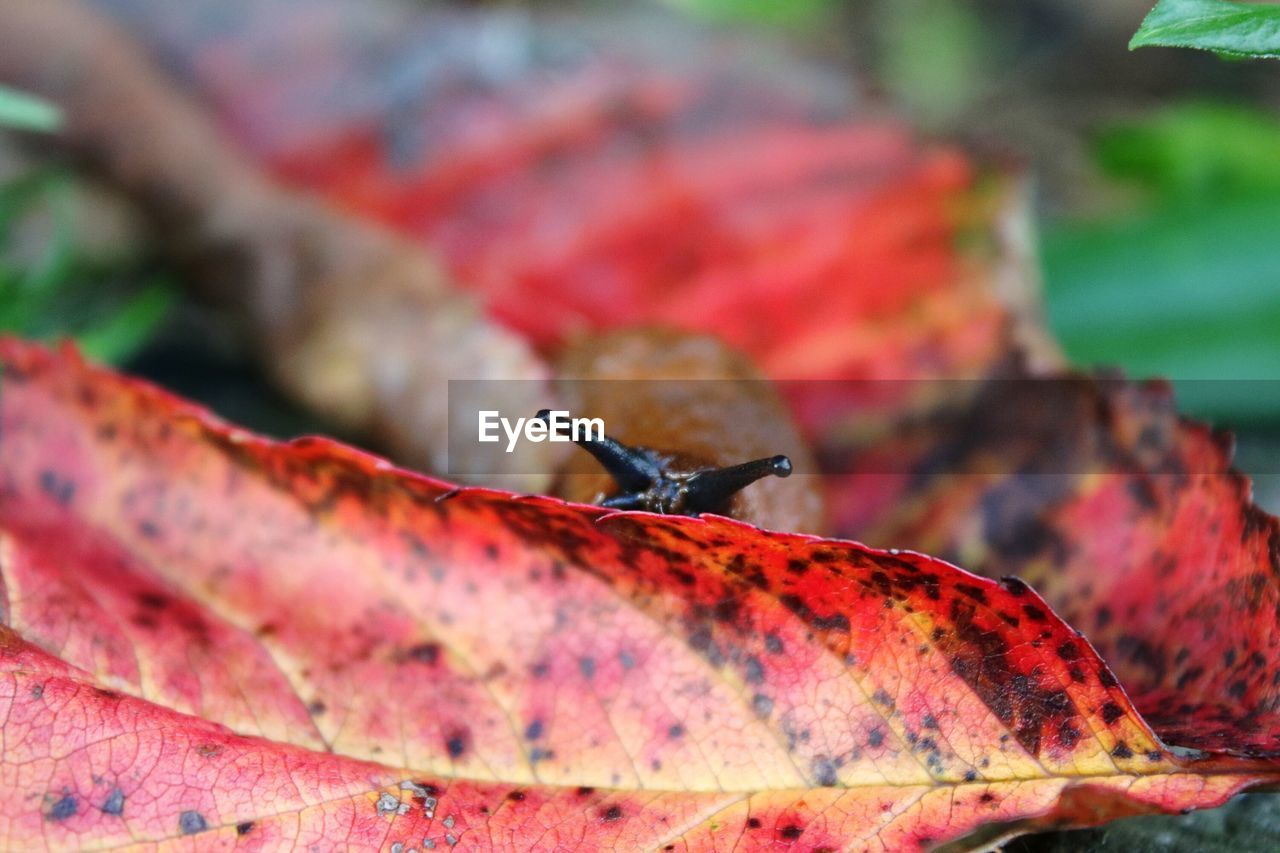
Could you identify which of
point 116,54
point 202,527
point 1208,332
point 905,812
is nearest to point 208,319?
point 116,54

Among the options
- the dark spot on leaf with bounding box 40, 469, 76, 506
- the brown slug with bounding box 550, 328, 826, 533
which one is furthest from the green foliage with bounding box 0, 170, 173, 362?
the brown slug with bounding box 550, 328, 826, 533

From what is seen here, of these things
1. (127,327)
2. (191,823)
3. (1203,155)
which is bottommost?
(191,823)

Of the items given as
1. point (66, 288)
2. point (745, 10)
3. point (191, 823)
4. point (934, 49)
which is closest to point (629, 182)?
point (745, 10)

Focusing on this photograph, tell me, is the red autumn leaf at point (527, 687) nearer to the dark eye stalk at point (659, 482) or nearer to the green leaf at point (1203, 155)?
the dark eye stalk at point (659, 482)

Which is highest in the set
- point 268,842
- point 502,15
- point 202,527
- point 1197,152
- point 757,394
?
point 502,15

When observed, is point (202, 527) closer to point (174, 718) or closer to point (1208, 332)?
point (174, 718)

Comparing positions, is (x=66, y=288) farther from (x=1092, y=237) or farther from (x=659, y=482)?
(x=1092, y=237)
